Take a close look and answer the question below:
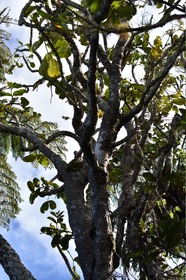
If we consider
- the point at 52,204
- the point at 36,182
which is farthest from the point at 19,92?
the point at 52,204

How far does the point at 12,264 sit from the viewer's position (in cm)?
268

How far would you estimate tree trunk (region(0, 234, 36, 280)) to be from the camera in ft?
8.42

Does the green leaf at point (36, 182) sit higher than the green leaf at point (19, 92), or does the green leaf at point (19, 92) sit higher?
the green leaf at point (19, 92)

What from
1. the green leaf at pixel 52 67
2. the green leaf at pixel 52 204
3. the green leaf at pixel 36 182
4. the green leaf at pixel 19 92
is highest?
the green leaf at pixel 19 92

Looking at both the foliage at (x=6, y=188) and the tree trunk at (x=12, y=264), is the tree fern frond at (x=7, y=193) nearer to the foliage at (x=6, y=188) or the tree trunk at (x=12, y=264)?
the foliage at (x=6, y=188)

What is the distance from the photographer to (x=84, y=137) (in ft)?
7.91

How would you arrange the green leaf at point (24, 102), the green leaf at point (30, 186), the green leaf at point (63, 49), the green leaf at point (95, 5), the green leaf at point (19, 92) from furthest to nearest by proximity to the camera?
the green leaf at point (24, 102) < the green leaf at point (19, 92) < the green leaf at point (30, 186) < the green leaf at point (63, 49) < the green leaf at point (95, 5)

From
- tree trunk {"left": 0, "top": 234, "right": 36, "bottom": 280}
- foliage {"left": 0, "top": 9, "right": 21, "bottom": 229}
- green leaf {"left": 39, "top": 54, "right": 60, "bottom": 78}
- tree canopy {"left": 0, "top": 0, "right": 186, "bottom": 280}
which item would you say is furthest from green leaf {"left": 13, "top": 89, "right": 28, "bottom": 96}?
foliage {"left": 0, "top": 9, "right": 21, "bottom": 229}

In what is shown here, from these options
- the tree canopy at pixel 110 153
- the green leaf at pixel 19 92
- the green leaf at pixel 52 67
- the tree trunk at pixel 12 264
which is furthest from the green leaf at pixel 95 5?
the green leaf at pixel 19 92

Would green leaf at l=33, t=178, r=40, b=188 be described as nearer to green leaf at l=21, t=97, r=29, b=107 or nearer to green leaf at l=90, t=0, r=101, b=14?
green leaf at l=21, t=97, r=29, b=107

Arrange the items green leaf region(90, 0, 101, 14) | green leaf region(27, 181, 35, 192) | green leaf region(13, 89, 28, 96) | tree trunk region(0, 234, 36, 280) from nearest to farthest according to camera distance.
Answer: green leaf region(90, 0, 101, 14) < tree trunk region(0, 234, 36, 280) < green leaf region(27, 181, 35, 192) < green leaf region(13, 89, 28, 96)

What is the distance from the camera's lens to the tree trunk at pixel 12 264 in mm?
2566

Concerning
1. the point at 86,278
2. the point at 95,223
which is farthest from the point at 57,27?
the point at 86,278

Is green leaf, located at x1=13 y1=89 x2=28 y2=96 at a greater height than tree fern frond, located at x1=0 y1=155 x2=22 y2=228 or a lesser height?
lesser
